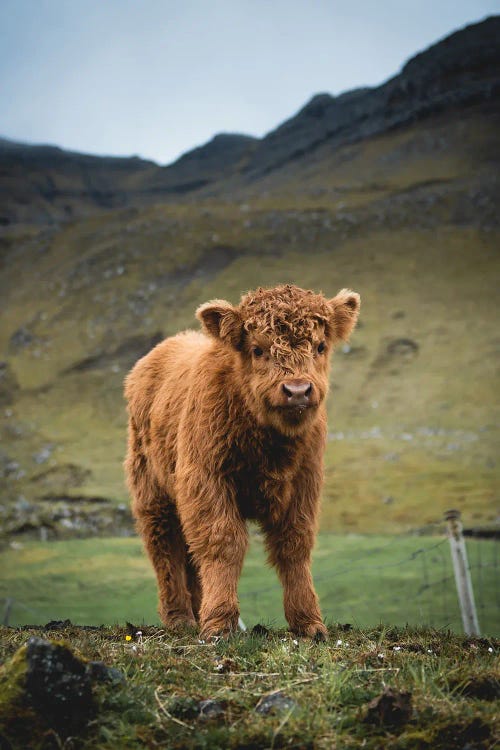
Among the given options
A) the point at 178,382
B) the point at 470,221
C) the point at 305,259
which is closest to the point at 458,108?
the point at 470,221

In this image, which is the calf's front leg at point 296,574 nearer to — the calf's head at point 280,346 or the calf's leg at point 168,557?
the calf's head at point 280,346

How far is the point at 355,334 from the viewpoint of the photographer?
193 feet

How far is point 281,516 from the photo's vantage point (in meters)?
6.75

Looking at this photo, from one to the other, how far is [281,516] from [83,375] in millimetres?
56591

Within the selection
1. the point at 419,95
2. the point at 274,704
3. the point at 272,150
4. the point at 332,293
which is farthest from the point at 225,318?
the point at 272,150

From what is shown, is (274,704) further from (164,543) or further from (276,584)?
(276,584)

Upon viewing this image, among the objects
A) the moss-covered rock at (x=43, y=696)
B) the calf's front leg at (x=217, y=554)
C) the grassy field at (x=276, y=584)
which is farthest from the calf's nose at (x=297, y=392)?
the grassy field at (x=276, y=584)

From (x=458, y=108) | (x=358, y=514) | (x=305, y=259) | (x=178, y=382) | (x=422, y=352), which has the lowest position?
(x=358, y=514)

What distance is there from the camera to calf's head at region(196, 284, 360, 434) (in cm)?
631

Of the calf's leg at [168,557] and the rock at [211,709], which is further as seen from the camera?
the calf's leg at [168,557]

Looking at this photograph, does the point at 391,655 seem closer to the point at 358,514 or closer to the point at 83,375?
the point at 358,514

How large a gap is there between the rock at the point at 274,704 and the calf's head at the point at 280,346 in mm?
2561

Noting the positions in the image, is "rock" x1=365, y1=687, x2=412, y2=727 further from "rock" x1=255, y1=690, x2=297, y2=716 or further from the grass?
"rock" x1=255, y1=690, x2=297, y2=716

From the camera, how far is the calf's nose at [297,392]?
6109 millimetres
